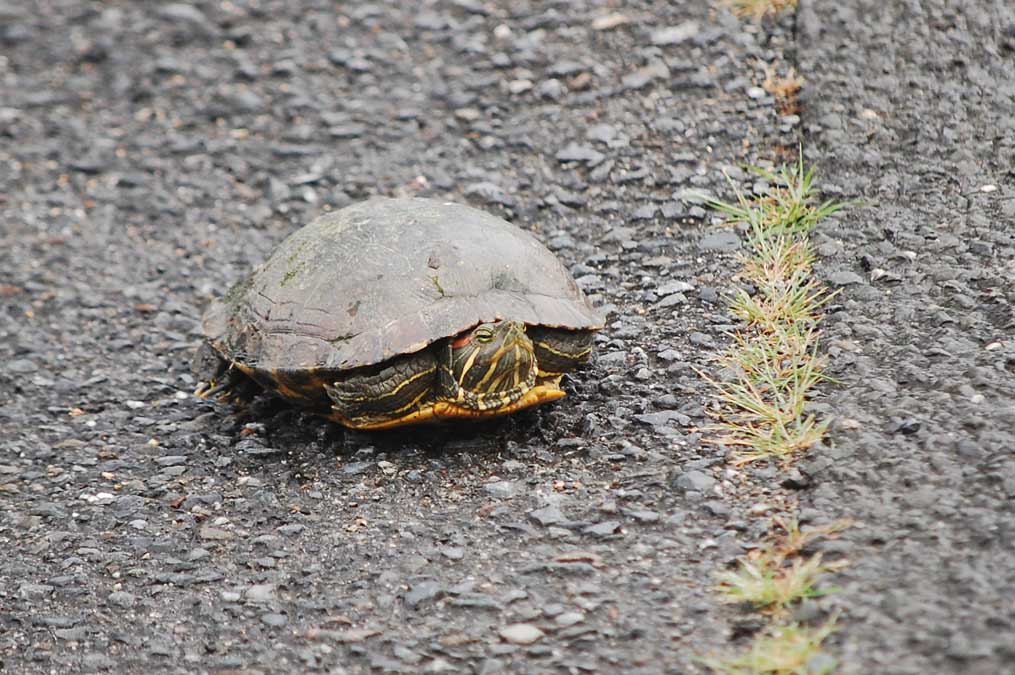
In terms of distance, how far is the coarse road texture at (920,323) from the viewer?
307 cm

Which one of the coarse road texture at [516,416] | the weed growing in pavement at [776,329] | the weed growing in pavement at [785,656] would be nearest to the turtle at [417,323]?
the coarse road texture at [516,416]

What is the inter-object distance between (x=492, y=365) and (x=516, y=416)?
0.51m

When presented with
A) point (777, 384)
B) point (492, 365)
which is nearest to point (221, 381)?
point (492, 365)

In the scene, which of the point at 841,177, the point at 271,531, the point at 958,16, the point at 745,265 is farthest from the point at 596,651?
the point at 958,16

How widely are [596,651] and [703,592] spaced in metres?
0.40

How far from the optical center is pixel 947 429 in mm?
3703

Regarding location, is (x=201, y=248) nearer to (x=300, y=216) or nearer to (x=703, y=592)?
(x=300, y=216)

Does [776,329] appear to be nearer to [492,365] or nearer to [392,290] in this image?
[492,365]

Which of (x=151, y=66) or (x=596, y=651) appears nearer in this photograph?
(x=596, y=651)

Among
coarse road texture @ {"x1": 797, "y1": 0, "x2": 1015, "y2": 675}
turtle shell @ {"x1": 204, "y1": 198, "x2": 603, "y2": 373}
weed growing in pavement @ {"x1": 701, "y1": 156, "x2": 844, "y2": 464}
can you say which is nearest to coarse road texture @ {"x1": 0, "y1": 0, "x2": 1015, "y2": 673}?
coarse road texture @ {"x1": 797, "y1": 0, "x2": 1015, "y2": 675}

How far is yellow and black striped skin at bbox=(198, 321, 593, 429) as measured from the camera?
13.1 feet

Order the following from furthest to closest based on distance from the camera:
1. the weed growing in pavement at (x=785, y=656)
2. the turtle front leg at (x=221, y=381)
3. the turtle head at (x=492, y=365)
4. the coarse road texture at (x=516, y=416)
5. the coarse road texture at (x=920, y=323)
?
the turtle front leg at (x=221, y=381)
the turtle head at (x=492, y=365)
the coarse road texture at (x=516, y=416)
the coarse road texture at (x=920, y=323)
the weed growing in pavement at (x=785, y=656)

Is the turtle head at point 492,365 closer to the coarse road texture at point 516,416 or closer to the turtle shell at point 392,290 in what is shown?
the turtle shell at point 392,290

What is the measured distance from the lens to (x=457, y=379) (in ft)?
13.4
